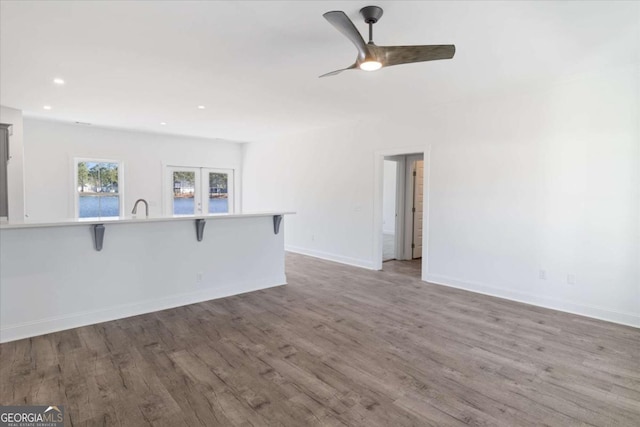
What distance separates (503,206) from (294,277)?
Answer: 3.17 m

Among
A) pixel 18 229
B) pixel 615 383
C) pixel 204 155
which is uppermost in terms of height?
pixel 204 155

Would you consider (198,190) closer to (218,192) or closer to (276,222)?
(218,192)

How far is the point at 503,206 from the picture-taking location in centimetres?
443

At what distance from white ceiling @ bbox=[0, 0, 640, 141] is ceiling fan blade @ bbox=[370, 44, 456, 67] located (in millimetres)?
289

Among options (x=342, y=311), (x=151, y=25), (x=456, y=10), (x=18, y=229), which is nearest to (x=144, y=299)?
(x=18, y=229)

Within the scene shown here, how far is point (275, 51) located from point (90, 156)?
5601 mm

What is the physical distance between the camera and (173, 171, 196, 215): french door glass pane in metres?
8.10

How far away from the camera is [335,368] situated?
2.64m

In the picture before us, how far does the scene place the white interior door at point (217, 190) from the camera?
8.64m

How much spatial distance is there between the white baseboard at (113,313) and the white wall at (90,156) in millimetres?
4140

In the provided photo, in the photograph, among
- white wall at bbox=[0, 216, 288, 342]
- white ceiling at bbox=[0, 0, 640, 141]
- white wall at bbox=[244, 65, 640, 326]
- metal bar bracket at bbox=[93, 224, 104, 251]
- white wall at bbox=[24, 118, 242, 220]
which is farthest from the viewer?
white wall at bbox=[24, 118, 242, 220]

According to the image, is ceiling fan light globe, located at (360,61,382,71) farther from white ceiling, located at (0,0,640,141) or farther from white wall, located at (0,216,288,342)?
white wall, located at (0,216,288,342)

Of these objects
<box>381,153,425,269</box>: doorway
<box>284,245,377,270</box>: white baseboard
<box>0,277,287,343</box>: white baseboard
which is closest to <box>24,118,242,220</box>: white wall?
<box>284,245,377,270</box>: white baseboard

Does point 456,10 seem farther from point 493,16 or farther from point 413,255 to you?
point 413,255
